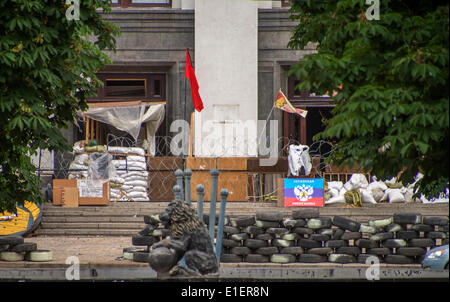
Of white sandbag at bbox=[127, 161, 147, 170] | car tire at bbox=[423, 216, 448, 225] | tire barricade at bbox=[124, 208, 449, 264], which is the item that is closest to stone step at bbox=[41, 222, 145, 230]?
white sandbag at bbox=[127, 161, 147, 170]

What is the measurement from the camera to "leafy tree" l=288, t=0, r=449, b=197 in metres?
10.3

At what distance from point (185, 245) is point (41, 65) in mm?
4184

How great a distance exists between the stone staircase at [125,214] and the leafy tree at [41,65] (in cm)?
751

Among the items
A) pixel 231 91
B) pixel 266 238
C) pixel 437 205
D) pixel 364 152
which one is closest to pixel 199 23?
pixel 231 91

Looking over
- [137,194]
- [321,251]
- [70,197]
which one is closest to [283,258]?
[321,251]

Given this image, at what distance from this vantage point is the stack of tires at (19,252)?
53.6 feet

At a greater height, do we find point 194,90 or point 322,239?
point 194,90

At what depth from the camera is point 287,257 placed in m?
16.0

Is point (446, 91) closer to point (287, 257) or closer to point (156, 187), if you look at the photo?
point (287, 257)

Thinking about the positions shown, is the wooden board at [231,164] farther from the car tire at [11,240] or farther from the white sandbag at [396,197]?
the car tire at [11,240]

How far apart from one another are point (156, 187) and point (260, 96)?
210 inches

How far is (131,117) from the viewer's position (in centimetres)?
2784

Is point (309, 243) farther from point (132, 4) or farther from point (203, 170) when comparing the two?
point (132, 4)

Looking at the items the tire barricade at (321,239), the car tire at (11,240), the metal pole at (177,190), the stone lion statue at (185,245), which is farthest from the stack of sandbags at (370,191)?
the stone lion statue at (185,245)
